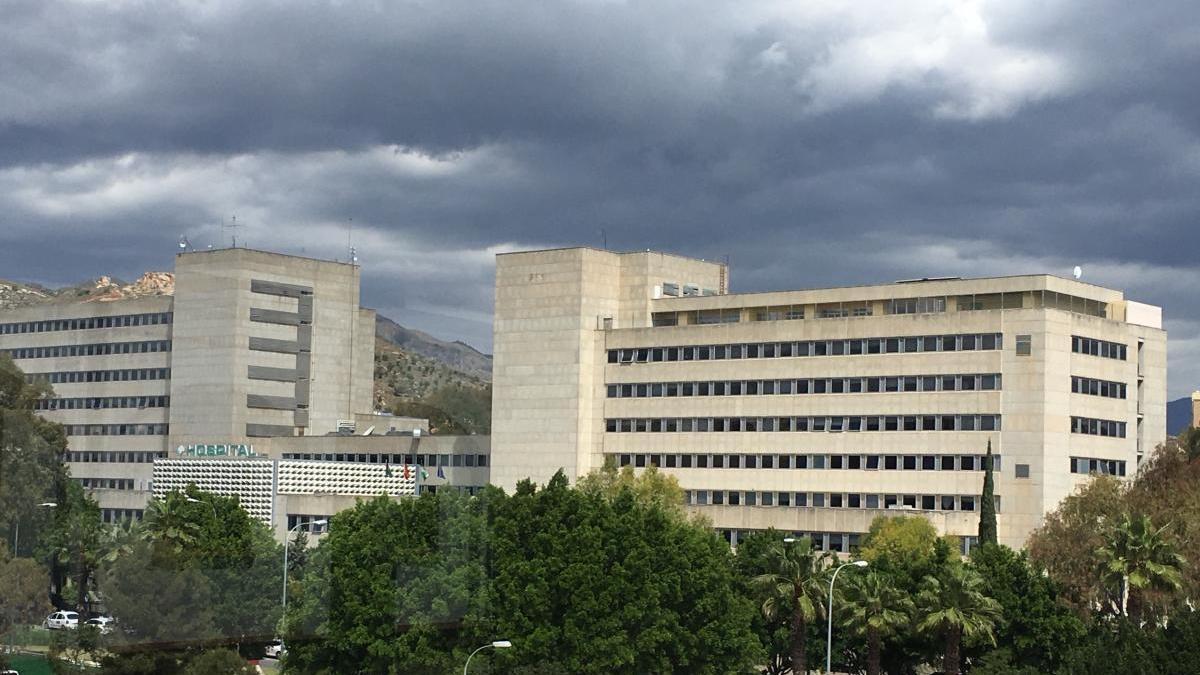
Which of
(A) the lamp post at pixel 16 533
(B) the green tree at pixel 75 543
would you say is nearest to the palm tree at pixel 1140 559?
(B) the green tree at pixel 75 543

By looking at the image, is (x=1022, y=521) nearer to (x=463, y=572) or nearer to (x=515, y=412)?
(x=515, y=412)

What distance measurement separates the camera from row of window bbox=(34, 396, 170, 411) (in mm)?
45156

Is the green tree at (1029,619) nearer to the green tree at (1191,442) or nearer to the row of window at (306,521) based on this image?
the green tree at (1191,442)

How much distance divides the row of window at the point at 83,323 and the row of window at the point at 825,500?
48.9 meters

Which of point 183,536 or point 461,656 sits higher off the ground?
point 183,536

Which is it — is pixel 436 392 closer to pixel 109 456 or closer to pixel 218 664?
pixel 109 456

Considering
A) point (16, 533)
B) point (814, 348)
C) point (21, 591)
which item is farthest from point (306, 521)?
point (16, 533)

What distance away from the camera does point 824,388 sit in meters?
127

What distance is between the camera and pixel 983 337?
121m

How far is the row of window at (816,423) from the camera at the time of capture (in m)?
121

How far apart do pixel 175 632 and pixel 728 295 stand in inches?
3933

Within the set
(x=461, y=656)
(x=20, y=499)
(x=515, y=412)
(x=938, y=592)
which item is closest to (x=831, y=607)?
(x=938, y=592)

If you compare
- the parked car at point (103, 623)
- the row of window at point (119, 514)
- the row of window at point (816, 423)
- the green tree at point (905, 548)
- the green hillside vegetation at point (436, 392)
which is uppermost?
the green hillside vegetation at point (436, 392)

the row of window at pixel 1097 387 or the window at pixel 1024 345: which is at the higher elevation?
the window at pixel 1024 345
